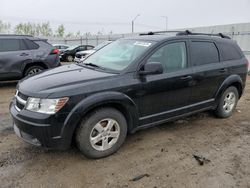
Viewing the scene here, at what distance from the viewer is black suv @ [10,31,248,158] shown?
2972mm

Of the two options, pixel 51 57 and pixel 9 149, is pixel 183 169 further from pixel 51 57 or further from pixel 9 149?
pixel 51 57

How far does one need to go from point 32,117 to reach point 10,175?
2.53ft

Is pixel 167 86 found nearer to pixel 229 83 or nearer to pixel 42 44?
pixel 229 83

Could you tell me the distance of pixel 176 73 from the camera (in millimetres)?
3912

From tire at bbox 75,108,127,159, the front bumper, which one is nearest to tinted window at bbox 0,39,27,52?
the front bumper

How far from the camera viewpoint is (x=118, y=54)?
402 cm

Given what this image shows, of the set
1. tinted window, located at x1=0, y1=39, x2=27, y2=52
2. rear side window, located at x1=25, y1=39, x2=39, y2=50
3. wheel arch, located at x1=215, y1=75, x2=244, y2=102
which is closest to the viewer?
wheel arch, located at x1=215, y1=75, x2=244, y2=102

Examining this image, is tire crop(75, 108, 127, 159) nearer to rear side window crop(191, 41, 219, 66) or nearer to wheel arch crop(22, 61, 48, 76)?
rear side window crop(191, 41, 219, 66)

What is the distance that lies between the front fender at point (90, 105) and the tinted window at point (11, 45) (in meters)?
5.82

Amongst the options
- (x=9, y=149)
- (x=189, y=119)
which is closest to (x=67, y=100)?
(x=9, y=149)

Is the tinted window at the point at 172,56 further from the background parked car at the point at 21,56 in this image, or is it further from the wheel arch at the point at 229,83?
the background parked car at the point at 21,56

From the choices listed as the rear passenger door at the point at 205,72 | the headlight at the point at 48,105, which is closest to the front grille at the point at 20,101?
the headlight at the point at 48,105

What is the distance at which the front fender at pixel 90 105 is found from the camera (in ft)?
9.77

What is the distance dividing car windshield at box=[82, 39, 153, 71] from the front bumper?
123 centimetres
